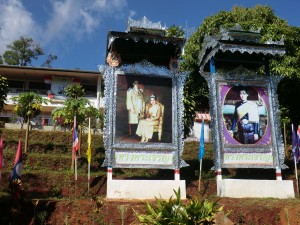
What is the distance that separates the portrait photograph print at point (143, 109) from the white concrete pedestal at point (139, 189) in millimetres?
1612

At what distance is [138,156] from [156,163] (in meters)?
0.73

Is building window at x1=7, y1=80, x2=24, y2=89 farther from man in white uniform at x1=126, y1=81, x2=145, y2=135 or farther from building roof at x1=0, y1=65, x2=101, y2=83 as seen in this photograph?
man in white uniform at x1=126, y1=81, x2=145, y2=135

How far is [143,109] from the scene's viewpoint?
14078 millimetres

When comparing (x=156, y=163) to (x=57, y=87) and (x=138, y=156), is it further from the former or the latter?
(x=57, y=87)

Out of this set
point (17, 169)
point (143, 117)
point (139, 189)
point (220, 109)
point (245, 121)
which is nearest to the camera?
point (17, 169)

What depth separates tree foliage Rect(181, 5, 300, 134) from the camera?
2042 centimetres

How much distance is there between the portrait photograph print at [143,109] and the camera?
13.7m

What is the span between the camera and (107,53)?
1486cm

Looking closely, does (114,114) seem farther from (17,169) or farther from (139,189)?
(17,169)

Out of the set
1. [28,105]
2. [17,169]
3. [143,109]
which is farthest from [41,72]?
[17,169]

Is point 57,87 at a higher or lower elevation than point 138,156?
higher

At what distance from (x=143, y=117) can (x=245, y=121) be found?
405cm

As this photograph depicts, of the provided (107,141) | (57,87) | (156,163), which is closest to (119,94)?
(107,141)

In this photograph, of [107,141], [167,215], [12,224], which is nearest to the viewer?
[167,215]
